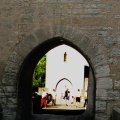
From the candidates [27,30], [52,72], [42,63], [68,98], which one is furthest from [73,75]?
[27,30]

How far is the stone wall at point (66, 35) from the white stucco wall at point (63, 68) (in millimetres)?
14053

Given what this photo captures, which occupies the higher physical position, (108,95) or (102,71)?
(102,71)

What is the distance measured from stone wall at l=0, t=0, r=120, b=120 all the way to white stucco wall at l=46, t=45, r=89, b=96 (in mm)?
14053

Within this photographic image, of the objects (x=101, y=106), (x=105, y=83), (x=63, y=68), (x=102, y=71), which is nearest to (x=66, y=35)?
(x=102, y=71)

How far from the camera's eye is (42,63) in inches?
1020

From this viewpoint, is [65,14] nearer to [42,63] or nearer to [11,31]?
[11,31]

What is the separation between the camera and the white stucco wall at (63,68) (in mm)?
21109

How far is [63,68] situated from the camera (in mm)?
21266

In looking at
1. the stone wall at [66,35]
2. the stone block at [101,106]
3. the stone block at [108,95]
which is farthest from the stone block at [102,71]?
the stone block at [101,106]

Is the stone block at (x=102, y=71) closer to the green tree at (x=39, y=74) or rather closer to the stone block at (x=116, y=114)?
the stone block at (x=116, y=114)

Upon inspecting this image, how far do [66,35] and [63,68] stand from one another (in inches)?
568

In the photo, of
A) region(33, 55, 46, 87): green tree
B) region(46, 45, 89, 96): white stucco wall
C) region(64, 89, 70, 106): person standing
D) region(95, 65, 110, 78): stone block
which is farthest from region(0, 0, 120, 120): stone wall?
region(33, 55, 46, 87): green tree

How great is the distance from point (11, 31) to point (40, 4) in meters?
0.84

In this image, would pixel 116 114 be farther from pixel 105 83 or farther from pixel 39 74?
pixel 39 74
